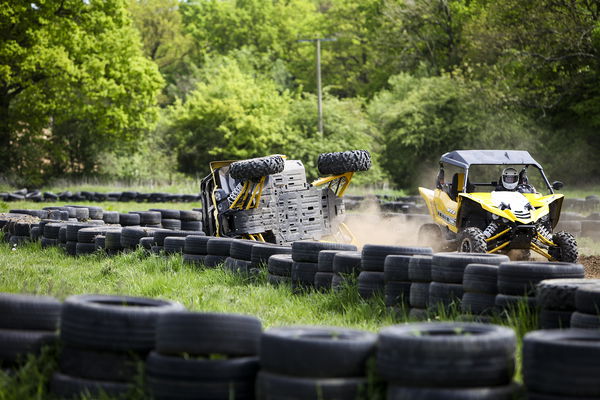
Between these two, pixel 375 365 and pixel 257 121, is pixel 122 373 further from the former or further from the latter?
pixel 257 121

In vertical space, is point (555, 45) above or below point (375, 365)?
above

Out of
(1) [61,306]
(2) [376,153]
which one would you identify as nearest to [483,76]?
(2) [376,153]

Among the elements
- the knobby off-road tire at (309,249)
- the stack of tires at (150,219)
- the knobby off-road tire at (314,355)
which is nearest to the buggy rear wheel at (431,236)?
the knobby off-road tire at (309,249)

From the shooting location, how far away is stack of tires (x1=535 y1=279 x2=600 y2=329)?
647 centimetres

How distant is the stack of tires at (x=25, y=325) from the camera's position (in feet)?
18.9

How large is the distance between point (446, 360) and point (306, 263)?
6.04m

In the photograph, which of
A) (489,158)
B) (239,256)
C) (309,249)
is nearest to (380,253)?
(309,249)

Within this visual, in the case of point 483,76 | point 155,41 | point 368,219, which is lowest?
point 368,219

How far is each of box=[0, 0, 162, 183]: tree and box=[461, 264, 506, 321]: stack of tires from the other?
41157 millimetres

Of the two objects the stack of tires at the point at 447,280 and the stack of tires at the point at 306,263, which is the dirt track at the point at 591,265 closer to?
the stack of tires at the point at 306,263

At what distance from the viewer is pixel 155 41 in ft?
258

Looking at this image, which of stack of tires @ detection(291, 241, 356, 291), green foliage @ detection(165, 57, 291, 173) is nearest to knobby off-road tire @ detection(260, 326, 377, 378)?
stack of tires @ detection(291, 241, 356, 291)

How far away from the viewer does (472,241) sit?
43.5ft

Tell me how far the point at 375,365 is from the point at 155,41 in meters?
76.5
